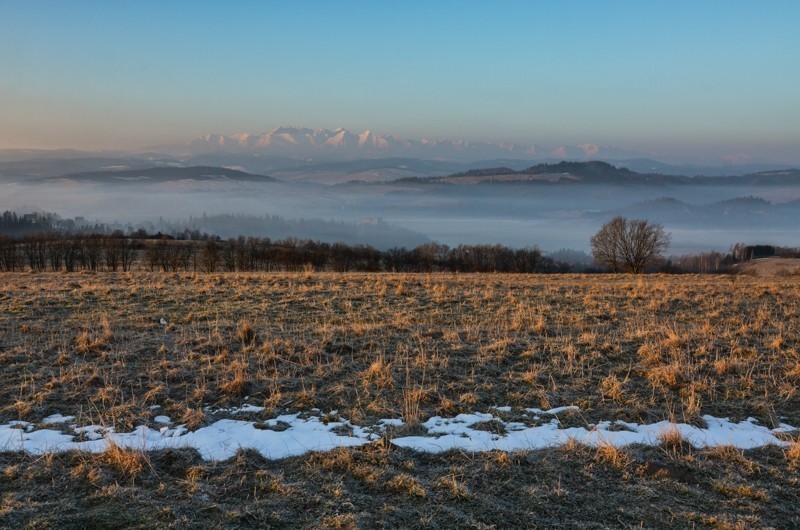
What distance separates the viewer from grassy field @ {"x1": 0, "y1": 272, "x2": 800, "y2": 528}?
4.63m

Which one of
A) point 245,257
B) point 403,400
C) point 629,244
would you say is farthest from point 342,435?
point 245,257

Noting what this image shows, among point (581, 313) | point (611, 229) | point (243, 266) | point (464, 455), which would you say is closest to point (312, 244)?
point (243, 266)

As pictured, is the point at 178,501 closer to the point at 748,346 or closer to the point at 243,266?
the point at 748,346

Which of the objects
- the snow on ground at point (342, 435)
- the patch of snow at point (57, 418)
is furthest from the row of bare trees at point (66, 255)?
the snow on ground at point (342, 435)

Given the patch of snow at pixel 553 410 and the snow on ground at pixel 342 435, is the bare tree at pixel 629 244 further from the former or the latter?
the snow on ground at pixel 342 435

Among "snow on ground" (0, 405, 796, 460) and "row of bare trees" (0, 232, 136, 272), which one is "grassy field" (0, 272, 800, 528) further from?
"row of bare trees" (0, 232, 136, 272)

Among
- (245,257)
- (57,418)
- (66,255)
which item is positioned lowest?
(245,257)

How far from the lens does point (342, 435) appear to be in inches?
243

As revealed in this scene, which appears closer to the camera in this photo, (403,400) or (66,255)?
(403,400)

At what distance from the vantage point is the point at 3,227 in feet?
611

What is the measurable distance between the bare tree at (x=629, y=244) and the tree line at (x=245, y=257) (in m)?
25.0

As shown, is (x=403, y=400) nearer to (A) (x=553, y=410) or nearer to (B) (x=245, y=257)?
(A) (x=553, y=410)

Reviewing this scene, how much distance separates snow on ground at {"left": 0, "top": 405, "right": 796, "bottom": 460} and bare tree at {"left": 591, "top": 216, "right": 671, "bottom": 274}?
6114cm

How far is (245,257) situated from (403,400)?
9871 centimetres
